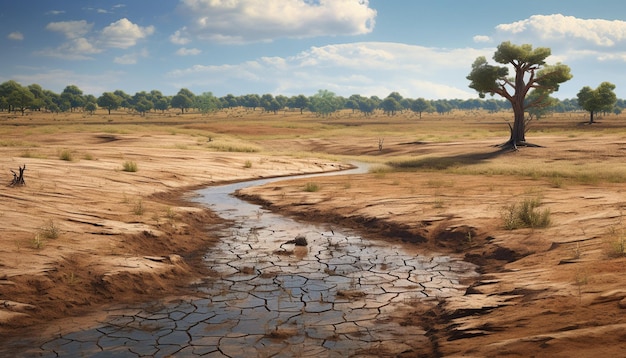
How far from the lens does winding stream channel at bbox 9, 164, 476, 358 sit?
21.2 ft

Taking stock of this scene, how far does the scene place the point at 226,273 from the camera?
385 inches

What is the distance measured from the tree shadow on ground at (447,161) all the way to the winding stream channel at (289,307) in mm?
19690

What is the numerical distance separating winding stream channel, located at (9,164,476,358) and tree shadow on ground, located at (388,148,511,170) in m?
19.7

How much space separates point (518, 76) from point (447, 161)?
10.1 m

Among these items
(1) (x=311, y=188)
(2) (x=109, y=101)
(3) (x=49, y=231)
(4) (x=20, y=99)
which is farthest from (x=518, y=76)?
(2) (x=109, y=101)

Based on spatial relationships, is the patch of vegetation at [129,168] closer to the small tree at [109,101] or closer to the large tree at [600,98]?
the large tree at [600,98]

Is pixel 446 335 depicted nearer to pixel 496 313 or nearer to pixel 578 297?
pixel 496 313

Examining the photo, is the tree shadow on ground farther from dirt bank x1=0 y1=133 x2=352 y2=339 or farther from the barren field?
dirt bank x1=0 y1=133 x2=352 y2=339

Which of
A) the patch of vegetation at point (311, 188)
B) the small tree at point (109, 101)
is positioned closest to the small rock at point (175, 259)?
the patch of vegetation at point (311, 188)

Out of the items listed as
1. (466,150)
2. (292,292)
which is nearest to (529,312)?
(292,292)

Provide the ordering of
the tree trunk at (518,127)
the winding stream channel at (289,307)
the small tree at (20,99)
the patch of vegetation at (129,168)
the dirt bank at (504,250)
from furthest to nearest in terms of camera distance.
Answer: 1. the small tree at (20,99)
2. the tree trunk at (518,127)
3. the patch of vegetation at (129,168)
4. the winding stream channel at (289,307)
5. the dirt bank at (504,250)

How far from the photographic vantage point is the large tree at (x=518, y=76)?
118 feet

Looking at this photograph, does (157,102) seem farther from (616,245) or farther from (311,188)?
(616,245)

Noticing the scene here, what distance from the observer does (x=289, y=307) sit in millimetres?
7887
